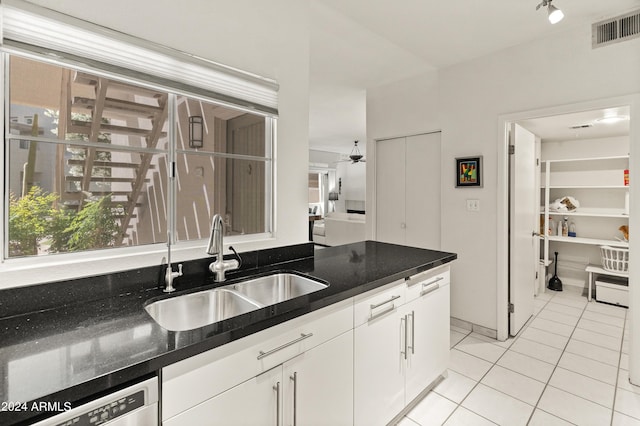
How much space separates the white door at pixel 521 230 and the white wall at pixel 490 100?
0.52ft

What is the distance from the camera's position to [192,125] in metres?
2.13

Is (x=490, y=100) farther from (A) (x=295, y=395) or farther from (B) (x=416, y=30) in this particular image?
(A) (x=295, y=395)

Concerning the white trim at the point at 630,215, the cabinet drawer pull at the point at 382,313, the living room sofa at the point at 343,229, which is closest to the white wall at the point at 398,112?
the white trim at the point at 630,215

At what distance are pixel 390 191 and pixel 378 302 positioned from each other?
245 cm

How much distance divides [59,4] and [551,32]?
3.24 meters

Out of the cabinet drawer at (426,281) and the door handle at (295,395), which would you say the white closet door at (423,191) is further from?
the door handle at (295,395)

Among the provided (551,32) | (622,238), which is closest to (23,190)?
(551,32)

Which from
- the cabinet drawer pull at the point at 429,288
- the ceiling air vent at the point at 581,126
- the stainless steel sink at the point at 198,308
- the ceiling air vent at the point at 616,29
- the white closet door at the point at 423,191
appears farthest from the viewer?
the white closet door at the point at 423,191

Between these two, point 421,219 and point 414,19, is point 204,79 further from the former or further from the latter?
point 421,219

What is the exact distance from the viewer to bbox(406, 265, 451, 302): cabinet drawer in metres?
1.82

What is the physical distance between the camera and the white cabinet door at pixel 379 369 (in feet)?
4.99

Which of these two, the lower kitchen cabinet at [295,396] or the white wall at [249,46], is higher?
the white wall at [249,46]

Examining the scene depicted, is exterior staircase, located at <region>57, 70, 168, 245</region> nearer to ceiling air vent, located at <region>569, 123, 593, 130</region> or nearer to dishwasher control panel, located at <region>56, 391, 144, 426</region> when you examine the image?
dishwasher control panel, located at <region>56, 391, 144, 426</region>

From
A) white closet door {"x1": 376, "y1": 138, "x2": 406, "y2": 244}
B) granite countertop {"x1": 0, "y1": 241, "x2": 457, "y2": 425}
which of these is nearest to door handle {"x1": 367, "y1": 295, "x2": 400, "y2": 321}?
granite countertop {"x1": 0, "y1": 241, "x2": 457, "y2": 425}
